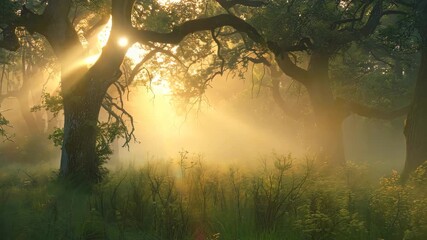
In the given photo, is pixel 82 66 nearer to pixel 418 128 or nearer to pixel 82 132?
pixel 82 132

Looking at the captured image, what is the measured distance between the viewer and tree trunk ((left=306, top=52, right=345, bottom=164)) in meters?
18.3

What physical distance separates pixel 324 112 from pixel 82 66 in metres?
10.5

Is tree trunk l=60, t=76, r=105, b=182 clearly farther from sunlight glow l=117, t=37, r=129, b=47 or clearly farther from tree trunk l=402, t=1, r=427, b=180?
tree trunk l=402, t=1, r=427, b=180

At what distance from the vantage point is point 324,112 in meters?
18.6

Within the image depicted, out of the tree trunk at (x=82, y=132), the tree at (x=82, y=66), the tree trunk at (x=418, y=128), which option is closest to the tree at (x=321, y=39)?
the tree at (x=82, y=66)

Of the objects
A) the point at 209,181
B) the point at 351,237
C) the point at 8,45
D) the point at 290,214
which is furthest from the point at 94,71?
the point at 351,237

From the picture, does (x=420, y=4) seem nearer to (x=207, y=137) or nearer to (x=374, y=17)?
(x=374, y=17)

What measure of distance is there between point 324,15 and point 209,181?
8.16m

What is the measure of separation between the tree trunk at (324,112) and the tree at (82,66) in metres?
5.90

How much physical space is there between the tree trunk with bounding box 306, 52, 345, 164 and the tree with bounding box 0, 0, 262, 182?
590 centimetres

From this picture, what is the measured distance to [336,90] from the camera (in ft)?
79.8

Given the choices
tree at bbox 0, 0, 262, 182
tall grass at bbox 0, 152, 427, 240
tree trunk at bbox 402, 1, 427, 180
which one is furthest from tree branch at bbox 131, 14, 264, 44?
tall grass at bbox 0, 152, 427, 240

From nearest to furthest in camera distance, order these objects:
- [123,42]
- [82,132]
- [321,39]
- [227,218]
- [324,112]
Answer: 1. [227,218]
2. [82,132]
3. [123,42]
4. [321,39]
5. [324,112]

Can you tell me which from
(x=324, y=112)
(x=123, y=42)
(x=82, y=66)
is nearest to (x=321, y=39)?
(x=324, y=112)
